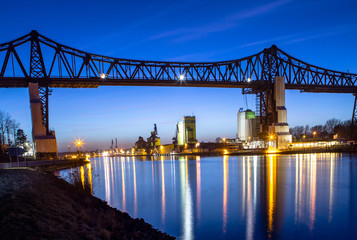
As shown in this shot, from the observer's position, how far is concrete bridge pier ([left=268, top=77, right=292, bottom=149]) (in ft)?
208

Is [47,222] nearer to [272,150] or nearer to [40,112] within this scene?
[40,112]

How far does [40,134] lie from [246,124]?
8236 centimetres

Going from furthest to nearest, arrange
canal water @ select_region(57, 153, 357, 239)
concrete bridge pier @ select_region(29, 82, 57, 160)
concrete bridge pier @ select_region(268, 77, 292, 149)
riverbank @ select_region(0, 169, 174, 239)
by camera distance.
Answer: concrete bridge pier @ select_region(268, 77, 292, 149)
concrete bridge pier @ select_region(29, 82, 57, 160)
canal water @ select_region(57, 153, 357, 239)
riverbank @ select_region(0, 169, 174, 239)

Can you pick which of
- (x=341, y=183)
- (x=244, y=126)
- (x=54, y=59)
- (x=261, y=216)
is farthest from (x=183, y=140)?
(x=261, y=216)

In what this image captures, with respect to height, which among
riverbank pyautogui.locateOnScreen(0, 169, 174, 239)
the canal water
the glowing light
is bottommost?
the glowing light

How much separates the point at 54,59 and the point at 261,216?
154 ft

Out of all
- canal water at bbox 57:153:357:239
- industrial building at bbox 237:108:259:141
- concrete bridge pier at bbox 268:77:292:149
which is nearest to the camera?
canal water at bbox 57:153:357:239

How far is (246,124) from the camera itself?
109188mm

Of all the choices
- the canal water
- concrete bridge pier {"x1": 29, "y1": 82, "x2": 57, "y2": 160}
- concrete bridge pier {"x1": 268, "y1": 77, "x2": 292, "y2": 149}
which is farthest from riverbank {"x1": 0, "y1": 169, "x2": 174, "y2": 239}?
concrete bridge pier {"x1": 268, "y1": 77, "x2": 292, "y2": 149}

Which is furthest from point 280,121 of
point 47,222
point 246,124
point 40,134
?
point 47,222

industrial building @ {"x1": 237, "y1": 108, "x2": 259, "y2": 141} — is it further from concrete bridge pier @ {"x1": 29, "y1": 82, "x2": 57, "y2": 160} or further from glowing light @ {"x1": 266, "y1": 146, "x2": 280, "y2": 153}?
concrete bridge pier @ {"x1": 29, "y1": 82, "x2": 57, "y2": 160}

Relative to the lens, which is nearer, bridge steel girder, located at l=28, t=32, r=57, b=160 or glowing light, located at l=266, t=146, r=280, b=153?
bridge steel girder, located at l=28, t=32, r=57, b=160

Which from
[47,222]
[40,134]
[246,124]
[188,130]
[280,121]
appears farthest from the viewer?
[188,130]

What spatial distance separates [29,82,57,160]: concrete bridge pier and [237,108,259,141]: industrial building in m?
78.3
